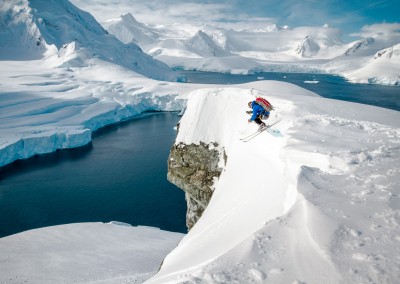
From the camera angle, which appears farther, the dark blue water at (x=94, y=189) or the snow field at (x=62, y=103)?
the snow field at (x=62, y=103)

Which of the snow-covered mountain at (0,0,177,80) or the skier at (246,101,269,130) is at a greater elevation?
the snow-covered mountain at (0,0,177,80)

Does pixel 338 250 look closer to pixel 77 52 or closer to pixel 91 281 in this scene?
pixel 91 281

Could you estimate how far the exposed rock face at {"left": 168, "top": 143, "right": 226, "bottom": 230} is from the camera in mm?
16891

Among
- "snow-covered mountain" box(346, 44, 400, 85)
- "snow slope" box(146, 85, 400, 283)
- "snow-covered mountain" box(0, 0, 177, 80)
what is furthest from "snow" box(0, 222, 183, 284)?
"snow-covered mountain" box(346, 44, 400, 85)

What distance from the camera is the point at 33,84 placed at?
202ft

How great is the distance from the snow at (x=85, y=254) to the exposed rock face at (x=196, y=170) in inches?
115

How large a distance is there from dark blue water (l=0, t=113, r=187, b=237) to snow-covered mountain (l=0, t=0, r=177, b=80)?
56742 millimetres

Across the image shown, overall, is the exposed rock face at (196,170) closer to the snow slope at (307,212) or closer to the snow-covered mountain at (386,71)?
the snow slope at (307,212)

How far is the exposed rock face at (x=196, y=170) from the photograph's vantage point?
1689cm

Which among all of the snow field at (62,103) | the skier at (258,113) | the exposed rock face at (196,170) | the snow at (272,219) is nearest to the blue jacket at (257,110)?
the skier at (258,113)

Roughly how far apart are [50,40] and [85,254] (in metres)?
98.6

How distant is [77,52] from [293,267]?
93.9 m

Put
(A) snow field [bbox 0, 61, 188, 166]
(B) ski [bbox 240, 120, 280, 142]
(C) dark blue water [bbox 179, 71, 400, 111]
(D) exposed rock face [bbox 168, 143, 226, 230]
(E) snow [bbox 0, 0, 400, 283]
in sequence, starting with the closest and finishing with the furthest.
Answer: (E) snow [bbox 0, 0, 400, 283]
(B) ski [bbox 240, 120, 280, 142]
(D) exposed rock face [bbox 168, 143, 226, 230]
(A) snow field [bbox 0, 61, 188, 166]
(C) dark blue water [bbox 179, 71, 400, 111]

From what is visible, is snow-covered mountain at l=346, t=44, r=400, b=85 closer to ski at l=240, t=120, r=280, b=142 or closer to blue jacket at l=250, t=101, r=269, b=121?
blue jacket at l=250, t=101, r=269, b=121
